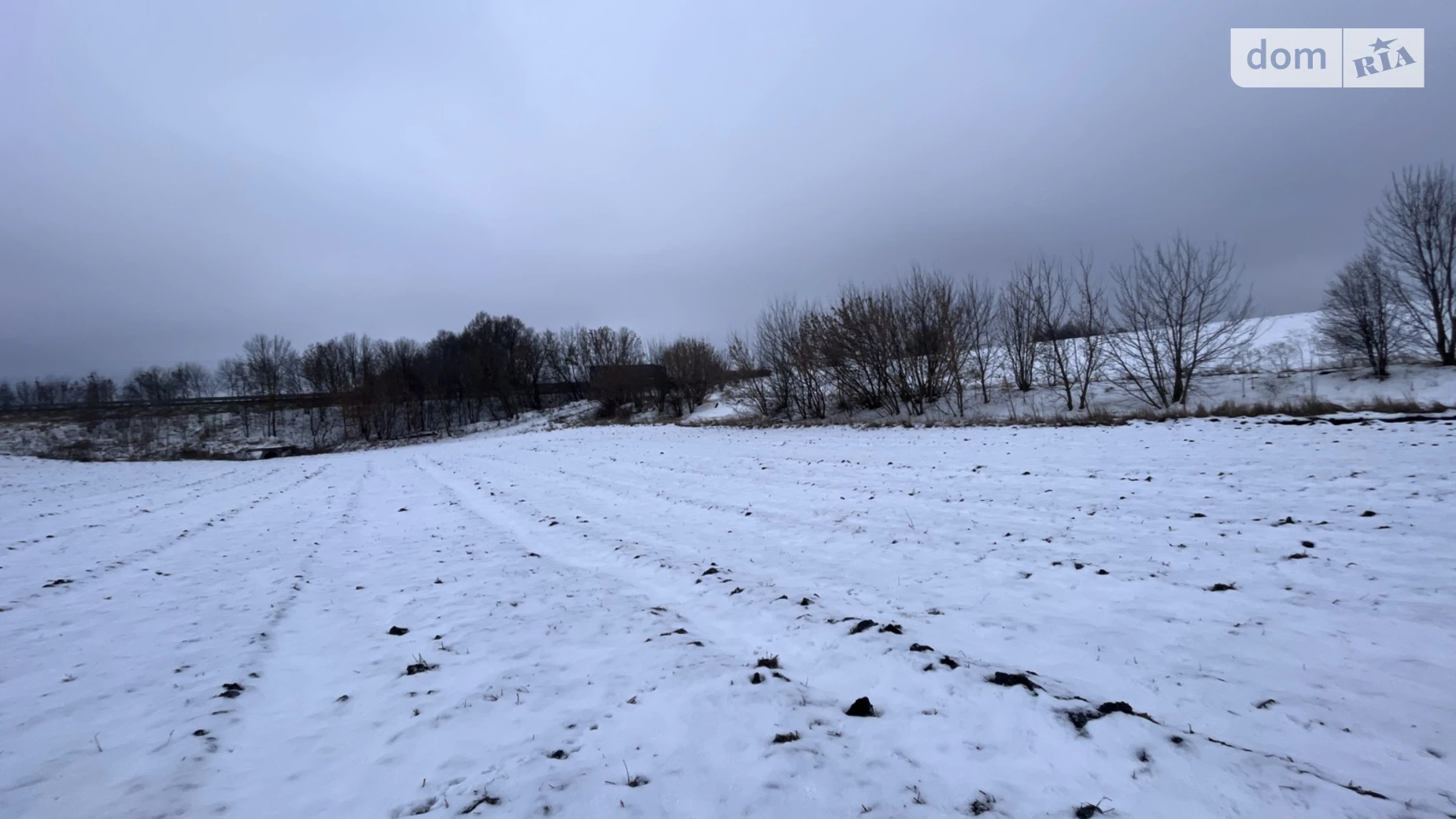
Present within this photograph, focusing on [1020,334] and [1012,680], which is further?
[1020,334]

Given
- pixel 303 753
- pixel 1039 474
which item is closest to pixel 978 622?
pixel 303 753

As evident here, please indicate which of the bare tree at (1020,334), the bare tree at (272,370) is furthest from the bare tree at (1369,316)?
the bare tree at (272,370)

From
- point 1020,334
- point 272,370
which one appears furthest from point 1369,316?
point 272,370

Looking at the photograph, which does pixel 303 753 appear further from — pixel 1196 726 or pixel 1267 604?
pixel 1267 604

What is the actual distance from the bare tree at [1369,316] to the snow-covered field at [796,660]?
958 inches

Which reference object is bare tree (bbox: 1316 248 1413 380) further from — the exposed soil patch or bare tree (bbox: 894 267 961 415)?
the exposed soil patch

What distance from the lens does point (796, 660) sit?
12.4ft

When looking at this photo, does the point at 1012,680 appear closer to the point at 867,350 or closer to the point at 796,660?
the point at 796,660

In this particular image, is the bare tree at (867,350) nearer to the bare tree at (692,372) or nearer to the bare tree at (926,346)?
the bare tree at (926,346)

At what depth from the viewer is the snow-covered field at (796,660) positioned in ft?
8.29

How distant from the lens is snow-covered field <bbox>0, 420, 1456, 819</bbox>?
8.29 ft

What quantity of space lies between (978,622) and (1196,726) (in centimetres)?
148

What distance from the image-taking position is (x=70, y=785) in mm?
2707

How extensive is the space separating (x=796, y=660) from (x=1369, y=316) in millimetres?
36507
